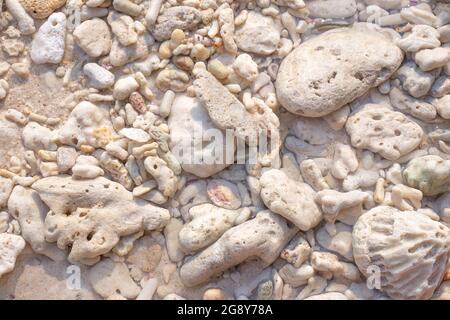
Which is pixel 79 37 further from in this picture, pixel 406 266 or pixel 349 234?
pixel 406 266

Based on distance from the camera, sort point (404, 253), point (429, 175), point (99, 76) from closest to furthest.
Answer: point (404, 253), point (429, 175), point (99, 76)

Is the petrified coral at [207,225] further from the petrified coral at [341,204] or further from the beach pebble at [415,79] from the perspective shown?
the beach pebble at [415,79]

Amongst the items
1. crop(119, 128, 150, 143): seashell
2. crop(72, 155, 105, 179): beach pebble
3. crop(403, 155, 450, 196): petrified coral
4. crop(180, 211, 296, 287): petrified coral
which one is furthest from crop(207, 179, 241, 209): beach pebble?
crop(403, 155, 450, 196): petrified coral

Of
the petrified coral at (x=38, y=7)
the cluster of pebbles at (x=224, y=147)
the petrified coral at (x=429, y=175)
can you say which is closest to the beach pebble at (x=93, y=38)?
the cluster of pebbles at (x=224, y=147)

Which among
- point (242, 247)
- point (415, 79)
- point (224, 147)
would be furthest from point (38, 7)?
point (415, 79)

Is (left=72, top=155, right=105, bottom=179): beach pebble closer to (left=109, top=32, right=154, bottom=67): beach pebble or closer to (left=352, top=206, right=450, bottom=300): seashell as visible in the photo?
(left=109, top=32, right=154, bottom=67): beach pebble

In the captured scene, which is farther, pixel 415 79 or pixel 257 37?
pixel 257 37

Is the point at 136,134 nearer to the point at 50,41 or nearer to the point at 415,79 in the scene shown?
the point at 50,41

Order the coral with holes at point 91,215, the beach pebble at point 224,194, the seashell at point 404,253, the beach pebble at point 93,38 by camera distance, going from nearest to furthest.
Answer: the seashell at point 404,253 < the coral with holes at point 91,215 < the beach pebble at point 224,194 < the beach pebble at point 93,38
